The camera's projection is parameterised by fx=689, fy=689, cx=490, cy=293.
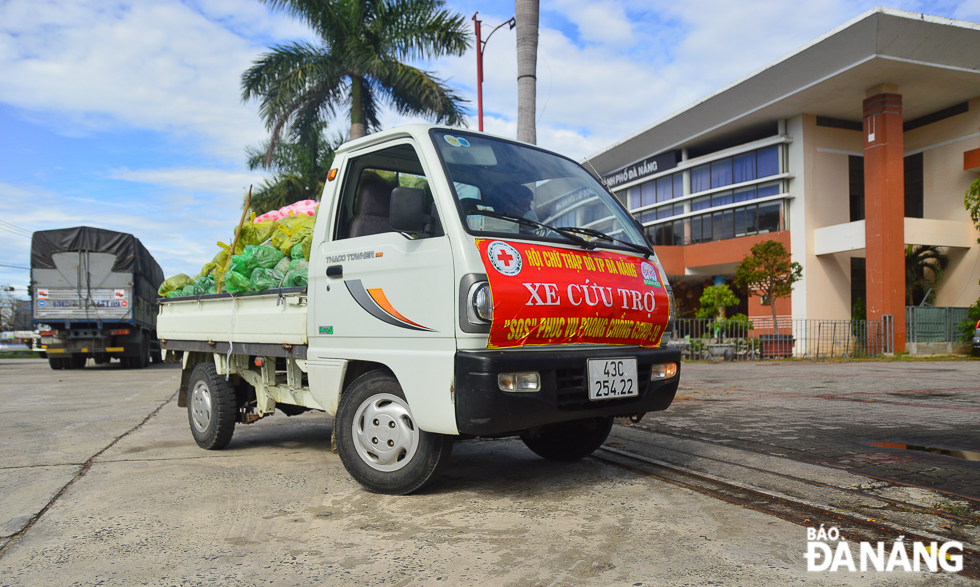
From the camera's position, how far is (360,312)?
414 cm

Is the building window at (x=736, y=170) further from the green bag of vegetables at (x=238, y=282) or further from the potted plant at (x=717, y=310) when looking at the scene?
the green bag of vegetables at (x=238, y=282)

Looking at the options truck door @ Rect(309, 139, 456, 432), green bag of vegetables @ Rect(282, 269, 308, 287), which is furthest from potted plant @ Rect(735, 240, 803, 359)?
truck door @ Rect(309, 139, 456, 432)

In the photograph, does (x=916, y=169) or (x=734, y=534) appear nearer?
(x=734, y=534)

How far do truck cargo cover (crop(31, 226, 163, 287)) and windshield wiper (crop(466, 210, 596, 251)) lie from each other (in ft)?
56.7

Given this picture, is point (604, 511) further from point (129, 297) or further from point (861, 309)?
point (861, 309)

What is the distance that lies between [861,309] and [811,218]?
4062 millimetres

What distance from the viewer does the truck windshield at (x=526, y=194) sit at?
3.91 meters

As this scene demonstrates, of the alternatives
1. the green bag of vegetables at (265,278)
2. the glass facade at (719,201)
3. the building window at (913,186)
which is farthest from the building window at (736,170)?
the green bag of vegetables at (265,278)

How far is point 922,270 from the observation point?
82.9ft

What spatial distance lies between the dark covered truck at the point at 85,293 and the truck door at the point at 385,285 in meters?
15.2

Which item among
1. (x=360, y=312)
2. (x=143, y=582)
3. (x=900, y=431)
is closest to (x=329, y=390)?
(x=360, y=312)

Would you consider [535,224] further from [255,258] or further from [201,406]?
[201,406]

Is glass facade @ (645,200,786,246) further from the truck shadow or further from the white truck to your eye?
the white truck

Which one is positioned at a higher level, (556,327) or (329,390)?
(556,327)
